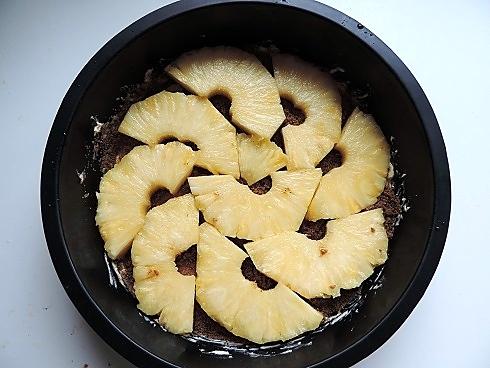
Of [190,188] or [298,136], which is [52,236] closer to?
[190,188]

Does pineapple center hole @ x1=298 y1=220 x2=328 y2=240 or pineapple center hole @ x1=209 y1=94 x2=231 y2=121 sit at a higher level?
pineapple center hole @ x1=209 y1=94 x2=231 y2=121

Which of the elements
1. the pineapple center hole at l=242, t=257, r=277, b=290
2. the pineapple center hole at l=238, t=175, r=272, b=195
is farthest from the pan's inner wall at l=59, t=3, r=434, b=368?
the pineapple center hole at l=238, t=175, r=272, b=195

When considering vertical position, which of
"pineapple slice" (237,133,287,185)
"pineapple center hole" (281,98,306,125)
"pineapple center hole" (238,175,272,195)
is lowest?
"pineapple center hole" (238,175,272,195)

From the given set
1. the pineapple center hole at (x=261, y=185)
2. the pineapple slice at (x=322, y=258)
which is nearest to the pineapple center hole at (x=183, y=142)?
the pineapple center hole at (x=261, y=185)

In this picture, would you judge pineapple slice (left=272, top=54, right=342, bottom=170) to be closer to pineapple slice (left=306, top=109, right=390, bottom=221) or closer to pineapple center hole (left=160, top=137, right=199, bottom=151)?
pineapple slice (left=306, top=109, right=390, bottom=221)

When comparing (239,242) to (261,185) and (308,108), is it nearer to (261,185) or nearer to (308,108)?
(261,185)
